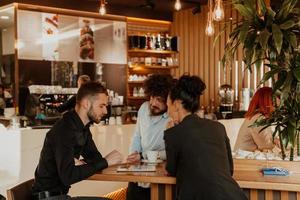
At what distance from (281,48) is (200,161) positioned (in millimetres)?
776

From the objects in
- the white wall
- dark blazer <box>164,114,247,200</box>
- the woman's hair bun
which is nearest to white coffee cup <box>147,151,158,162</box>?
dark blazer <box>164,114,247,200</box>

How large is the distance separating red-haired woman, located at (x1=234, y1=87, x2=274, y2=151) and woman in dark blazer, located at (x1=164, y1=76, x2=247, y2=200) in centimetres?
105

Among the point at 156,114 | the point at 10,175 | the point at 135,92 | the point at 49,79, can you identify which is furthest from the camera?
the point at 135,92

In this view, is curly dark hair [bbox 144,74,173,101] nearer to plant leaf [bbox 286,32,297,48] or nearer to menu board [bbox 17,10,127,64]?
plant leaf [bbox 286,32,297,48]

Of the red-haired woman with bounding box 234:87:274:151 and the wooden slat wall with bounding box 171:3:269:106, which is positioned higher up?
the wooden slat wall with bounding box 171:3:269:106

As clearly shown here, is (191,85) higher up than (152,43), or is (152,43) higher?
(152,43)

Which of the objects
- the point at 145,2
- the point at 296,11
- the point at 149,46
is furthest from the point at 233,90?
the point at 296,11

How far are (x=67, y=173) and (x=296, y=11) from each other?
156 centimetres

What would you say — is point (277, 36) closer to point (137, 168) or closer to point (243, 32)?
point (243, 32)

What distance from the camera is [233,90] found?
333 inches

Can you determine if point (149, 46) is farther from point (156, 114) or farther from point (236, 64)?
point (156, 114)

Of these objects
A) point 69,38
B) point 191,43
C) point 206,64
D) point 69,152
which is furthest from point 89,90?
point 191,43

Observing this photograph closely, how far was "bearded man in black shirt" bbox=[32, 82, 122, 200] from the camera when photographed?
99.0 inches

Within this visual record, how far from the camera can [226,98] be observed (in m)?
8.16
